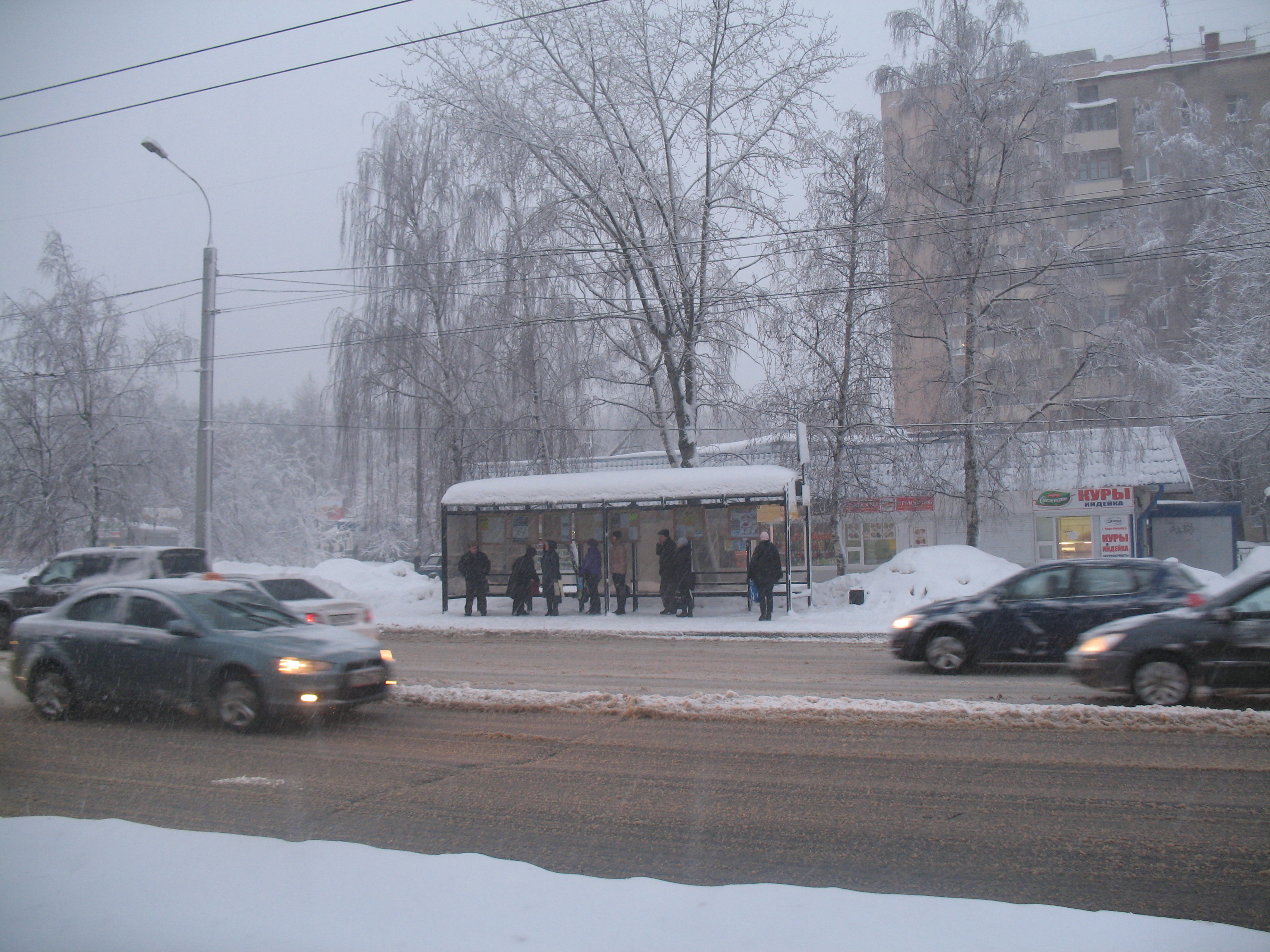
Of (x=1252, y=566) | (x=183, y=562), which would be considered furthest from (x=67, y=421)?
(x=1252, y=566)

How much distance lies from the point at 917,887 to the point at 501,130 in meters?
20.3

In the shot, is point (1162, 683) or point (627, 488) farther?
point (627, 488)

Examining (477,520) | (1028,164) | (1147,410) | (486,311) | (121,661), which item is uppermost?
(1028,164)

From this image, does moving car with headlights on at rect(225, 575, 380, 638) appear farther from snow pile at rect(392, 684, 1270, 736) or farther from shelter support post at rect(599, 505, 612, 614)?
shelter support post at rect(599, 505, 612, 614)

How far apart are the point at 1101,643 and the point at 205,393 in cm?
1749

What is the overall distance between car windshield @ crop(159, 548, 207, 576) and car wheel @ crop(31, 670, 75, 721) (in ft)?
22.2

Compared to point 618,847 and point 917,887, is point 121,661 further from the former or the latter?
point 917,887

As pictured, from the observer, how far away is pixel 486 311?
83.8 feet

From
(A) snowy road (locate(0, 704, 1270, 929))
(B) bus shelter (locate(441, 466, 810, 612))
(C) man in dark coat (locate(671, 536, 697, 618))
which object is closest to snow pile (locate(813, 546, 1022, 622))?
(B) bus shelter (locate(441, 466, 810, 612))

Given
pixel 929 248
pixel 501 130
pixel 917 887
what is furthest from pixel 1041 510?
pixel 917 887

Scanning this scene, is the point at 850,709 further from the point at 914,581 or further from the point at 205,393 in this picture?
the point at 205,393

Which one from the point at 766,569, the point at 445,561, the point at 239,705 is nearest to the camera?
the point at 239,705

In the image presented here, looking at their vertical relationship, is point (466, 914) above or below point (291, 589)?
below

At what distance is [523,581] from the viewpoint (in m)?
20.1
